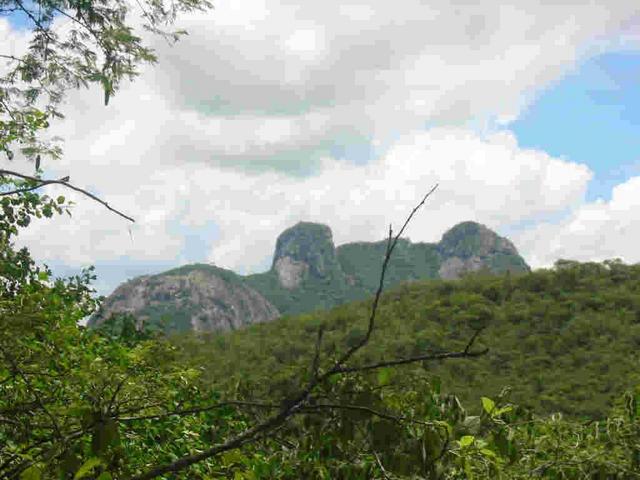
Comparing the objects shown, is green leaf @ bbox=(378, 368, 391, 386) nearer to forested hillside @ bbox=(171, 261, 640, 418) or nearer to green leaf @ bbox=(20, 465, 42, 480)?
green leaf @ bbox=(20, 465, 42, 480)

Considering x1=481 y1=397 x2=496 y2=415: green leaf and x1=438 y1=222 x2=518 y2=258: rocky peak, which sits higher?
x1=438 y1=222 x2=518 y2=258: rocky peak

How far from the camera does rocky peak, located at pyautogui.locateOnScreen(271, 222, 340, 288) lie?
16338 centimetres

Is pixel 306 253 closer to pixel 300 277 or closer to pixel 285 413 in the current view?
pixel 300 277

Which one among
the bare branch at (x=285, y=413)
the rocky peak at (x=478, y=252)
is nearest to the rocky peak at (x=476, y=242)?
the rocky peak at (x=478, y=252)

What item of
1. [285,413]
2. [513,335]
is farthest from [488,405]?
[513,335]

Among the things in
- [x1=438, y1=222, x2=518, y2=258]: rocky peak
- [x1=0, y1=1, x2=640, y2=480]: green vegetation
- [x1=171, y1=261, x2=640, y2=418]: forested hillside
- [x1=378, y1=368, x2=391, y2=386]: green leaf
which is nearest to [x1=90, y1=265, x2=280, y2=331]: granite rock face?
[x1=438, y1=222, x2=518, y2=258]: rocky peak

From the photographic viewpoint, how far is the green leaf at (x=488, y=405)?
1.89 meters

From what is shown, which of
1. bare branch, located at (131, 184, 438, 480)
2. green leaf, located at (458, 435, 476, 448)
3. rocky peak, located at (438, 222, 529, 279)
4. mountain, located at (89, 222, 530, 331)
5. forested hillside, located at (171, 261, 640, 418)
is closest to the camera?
bare branch, located at (131, 184, 438, 480)

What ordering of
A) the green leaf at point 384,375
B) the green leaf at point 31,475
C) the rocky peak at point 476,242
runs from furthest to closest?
1. the rocky peak at point 476,242
2. the green leaf at point 384,375
3. the green leaf at point 31,475

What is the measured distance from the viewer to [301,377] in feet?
6.20

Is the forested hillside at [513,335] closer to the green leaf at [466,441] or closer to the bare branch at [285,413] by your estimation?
the green leaf at [466,441]

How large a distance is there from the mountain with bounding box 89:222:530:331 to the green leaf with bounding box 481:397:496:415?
378 feet

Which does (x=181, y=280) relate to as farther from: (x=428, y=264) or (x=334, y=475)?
(x=334, y=475)

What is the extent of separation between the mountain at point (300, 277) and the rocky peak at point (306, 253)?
0.24 meters
